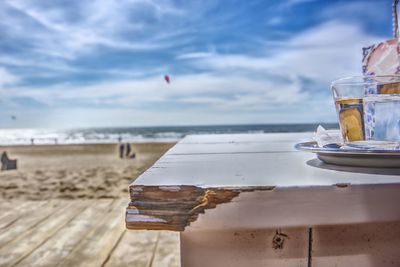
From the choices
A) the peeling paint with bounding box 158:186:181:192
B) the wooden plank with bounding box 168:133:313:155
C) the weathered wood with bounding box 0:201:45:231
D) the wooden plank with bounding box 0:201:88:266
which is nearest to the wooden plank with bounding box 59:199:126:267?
the wooden plank with bounding box 0:201:88:266

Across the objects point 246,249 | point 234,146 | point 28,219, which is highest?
point 234,146

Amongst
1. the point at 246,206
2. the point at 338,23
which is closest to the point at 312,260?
the point at 246,206

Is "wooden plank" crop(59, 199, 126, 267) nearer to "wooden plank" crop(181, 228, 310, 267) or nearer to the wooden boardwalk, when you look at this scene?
the wooden boardwalk

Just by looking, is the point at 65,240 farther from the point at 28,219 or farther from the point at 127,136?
the point at 127,136

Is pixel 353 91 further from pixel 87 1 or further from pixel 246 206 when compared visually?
pixel 87 1

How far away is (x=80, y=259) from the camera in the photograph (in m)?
1.38

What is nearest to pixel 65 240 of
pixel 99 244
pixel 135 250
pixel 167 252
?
pixel 99 244

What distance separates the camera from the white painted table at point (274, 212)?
33 cm

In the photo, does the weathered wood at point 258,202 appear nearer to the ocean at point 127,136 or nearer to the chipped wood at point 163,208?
the chipped wood at point 163,208

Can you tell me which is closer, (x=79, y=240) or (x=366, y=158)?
(x=366, y=158)

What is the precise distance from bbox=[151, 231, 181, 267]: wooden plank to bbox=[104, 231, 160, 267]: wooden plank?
0.02 m

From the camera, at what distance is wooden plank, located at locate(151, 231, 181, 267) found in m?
1.32

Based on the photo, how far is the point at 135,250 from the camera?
1470 millimetres

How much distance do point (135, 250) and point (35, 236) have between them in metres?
0.55
